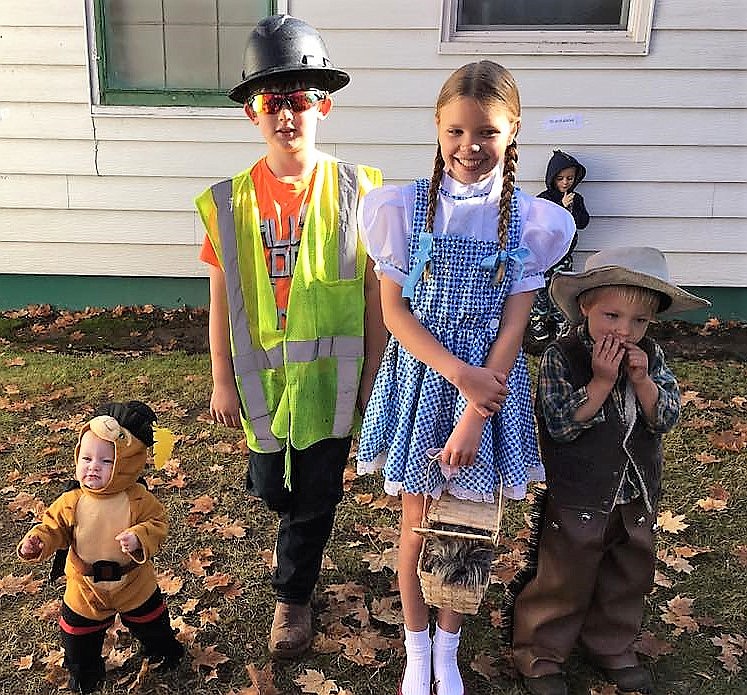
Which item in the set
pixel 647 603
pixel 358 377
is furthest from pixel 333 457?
pixel 647 603

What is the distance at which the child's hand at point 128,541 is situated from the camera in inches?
92.1

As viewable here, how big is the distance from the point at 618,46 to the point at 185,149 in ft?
10.8

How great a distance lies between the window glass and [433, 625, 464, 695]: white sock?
4527 millimetres

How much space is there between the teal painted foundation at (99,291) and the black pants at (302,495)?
385 centimetres

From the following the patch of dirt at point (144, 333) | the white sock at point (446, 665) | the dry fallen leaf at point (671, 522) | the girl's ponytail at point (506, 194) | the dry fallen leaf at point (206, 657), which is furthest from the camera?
the patch of dirt at point (144, 333)

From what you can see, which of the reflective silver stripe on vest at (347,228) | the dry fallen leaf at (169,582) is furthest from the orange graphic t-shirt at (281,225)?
the dry fallen leaf at (169,582)

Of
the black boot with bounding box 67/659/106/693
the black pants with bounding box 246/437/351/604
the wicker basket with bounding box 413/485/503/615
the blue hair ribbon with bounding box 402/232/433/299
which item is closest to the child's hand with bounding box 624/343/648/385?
the wicker basket with bounding box 413/485/503/615

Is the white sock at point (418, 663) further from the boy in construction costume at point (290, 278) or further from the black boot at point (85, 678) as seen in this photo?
the black boot at point (85, 678)

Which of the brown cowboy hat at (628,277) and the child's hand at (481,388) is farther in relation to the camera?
the brown cowboy hat at (628,277)

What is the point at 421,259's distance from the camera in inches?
85.6

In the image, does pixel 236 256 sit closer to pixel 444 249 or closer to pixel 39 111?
pixel 444 249

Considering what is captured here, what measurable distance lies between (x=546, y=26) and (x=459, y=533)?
462 cm

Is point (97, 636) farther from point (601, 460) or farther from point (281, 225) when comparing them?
point (601, 460)

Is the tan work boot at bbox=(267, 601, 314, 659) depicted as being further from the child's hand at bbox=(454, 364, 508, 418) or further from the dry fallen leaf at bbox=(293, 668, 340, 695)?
the child's hand at bbox=(454, 364, 508, 418)
